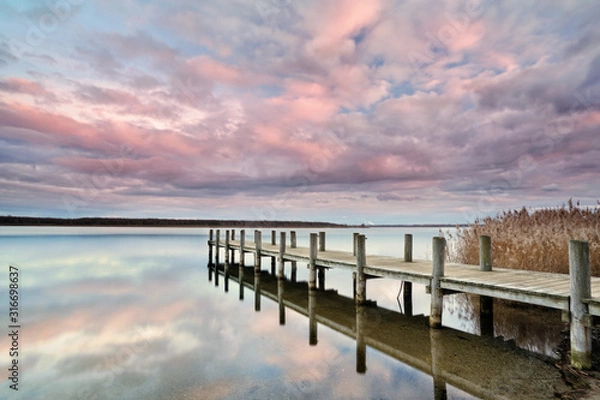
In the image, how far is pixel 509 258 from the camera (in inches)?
493

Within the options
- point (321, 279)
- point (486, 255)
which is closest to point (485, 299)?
point (486, 255)

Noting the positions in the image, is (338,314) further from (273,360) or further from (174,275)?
(174,275)

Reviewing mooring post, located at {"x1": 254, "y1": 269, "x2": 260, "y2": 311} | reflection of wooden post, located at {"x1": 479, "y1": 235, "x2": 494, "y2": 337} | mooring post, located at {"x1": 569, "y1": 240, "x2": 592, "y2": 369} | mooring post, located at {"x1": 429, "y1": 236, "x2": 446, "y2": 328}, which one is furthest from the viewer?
mooring post, located at {"x1": 254, "y1": 269, "x2": 260, "y2": 311}

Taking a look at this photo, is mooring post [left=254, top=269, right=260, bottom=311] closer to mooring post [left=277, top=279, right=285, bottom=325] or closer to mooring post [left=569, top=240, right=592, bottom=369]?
mooring post [left=277, top=279, right=285, bottom=325]

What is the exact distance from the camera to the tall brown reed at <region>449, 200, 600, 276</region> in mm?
11742

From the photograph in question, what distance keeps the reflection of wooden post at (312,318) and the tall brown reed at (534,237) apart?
643 centimetres

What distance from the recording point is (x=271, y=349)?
9.39 m

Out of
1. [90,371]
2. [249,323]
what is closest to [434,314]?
[249,323]

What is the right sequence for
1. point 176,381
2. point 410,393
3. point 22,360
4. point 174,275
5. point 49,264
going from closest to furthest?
point 410,393 < point 176,381 < point 22,360 < point 174,275 < point 49,264

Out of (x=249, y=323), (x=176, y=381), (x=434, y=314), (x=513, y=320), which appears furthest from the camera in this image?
(x=249, y=323)

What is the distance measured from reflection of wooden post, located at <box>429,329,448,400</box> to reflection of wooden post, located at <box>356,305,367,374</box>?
148 cm

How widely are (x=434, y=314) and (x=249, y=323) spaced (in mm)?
6082

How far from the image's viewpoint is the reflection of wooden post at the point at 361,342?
7.92 metres

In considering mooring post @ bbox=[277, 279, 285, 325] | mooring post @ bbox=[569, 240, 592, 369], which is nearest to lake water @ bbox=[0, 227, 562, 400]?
mooring post @ bbox=[277, 279, 285, 325]
